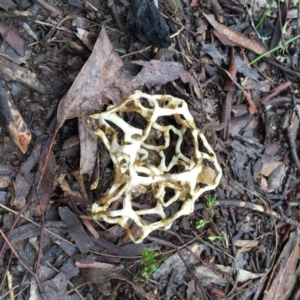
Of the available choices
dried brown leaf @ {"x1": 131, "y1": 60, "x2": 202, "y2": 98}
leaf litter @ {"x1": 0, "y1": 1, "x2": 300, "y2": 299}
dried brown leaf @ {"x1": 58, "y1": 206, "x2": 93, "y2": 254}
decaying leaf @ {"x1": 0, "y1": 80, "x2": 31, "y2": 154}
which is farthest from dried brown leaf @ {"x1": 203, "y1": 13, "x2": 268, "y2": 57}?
dried brown leaf @ {"x1": 58, "y1": 206, "x2": 93, "y2": 254}

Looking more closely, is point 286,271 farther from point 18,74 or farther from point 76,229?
point 18,74

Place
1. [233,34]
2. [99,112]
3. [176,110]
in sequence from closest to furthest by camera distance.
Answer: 1. [176,110]
2. [99,112]
3. [233,34]

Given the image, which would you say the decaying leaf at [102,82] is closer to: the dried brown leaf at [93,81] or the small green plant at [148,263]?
the dried brown leaf at [93,81]

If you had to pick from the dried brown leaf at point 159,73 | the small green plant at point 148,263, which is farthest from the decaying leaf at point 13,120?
the small green plant at point 148,263

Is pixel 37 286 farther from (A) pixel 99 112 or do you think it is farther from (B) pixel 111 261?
(A) pixel 99 112

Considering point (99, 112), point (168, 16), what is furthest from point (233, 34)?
point (99, 112)
